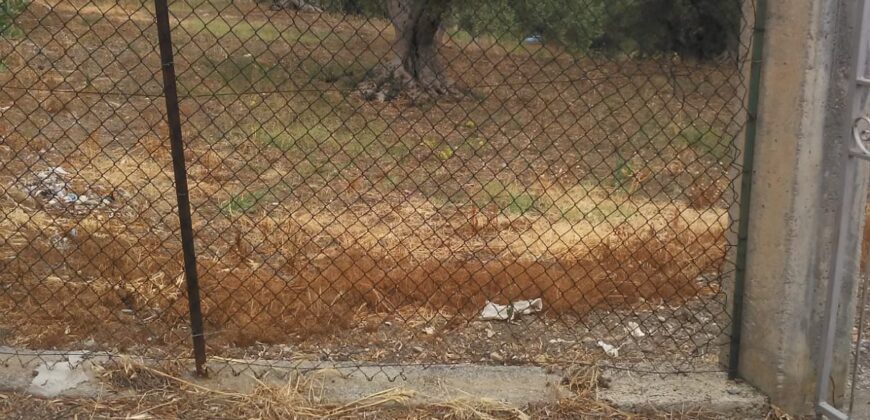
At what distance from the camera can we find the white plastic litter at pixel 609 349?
14.0 ft

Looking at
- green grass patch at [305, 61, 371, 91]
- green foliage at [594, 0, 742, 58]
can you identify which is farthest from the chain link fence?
green foliage at [594, 0, 742, 58]

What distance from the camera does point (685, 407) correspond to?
11.7 ft

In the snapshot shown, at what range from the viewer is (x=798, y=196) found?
3275 millimetres

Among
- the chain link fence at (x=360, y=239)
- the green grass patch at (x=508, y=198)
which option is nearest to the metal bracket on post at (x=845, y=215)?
the chain link fence at (x=360, y=239)

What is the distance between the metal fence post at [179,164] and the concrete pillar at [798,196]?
1.98 metres

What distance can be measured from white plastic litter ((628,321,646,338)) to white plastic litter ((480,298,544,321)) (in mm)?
453

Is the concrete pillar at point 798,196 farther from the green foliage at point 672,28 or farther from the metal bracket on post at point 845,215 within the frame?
the green foliage at point 672,28

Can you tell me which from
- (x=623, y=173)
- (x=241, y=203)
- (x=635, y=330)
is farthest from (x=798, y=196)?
(x=623, y=173)

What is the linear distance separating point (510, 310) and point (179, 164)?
6.35 ft

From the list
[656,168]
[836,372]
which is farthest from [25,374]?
[656,168]

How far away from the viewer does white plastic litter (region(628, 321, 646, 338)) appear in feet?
14.7

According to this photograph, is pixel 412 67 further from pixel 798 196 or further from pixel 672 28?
pixel 798 196

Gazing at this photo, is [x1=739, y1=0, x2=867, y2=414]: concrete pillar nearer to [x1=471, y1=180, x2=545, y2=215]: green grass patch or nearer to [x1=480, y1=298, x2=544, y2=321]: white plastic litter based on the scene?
[x1=480, y1=298, x2=544, y2=321]: white plastic litter

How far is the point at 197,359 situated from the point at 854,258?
7.74 ft
